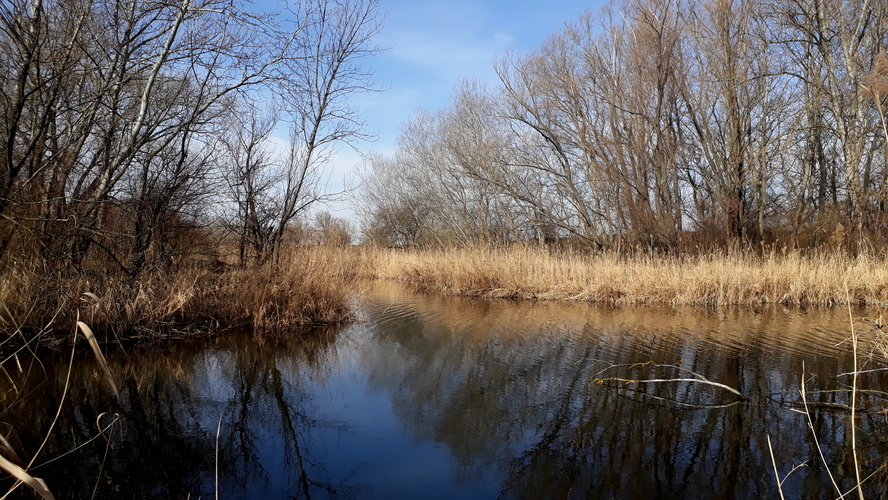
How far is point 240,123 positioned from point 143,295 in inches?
189

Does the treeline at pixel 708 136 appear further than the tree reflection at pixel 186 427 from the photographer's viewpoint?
Yes

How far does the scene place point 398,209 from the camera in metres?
25.2

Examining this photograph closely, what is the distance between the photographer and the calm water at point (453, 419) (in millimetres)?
3270

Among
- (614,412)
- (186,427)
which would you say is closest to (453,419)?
(614,412)

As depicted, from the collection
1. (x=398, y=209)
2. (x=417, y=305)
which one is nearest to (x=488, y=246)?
(x=417, y=305)

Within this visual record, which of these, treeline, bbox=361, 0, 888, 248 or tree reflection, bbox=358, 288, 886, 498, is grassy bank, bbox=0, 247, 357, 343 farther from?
treeline, bbox=361, 0, 888, 248

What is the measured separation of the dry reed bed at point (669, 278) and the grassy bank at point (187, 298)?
4011 millimetres

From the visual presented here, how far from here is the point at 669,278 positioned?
434 inches

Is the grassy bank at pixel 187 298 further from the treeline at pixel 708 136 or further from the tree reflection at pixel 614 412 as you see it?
the treeline at pixel 708 136

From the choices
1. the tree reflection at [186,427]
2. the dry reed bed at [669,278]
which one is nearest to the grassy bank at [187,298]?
the tree reflection at [186,427]

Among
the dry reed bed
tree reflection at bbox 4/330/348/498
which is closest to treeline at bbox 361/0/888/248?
the dry reed bed

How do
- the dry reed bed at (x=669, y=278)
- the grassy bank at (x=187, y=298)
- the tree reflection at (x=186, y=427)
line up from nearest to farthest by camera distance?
the tree reflection at (x=186, y=427) < the grassy bank at (x=187, y=298) < the dry reed bed at (x=669, y=278)

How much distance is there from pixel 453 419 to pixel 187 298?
4533 mm

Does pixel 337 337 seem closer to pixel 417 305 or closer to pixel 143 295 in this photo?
pixel 143 295
